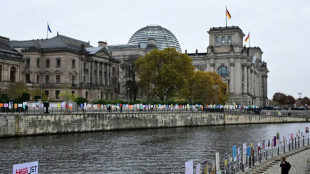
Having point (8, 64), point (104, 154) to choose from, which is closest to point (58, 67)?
point (8, 64)

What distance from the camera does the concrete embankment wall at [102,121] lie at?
194ft

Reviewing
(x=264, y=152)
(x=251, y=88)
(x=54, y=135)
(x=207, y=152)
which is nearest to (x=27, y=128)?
(x=54, y=135)

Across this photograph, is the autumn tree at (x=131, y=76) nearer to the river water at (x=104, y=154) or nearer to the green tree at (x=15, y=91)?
the green tree at (x=15, y=91)

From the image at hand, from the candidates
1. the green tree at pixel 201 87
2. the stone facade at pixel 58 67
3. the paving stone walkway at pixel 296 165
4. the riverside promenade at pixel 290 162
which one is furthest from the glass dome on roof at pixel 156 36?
the paving stone walkway at pixel 296 165

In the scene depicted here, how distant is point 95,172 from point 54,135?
31.2 metres

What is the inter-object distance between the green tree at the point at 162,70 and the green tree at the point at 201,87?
9.55 meters

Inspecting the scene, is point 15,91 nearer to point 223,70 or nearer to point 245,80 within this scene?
point 223,70

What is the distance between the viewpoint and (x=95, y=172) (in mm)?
33812

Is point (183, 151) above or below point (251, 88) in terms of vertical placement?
below

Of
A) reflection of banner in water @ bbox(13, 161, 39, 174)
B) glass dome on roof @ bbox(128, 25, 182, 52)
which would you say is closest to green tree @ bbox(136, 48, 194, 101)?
glass dome on roof @ bbox(128, 25, 182, 52)

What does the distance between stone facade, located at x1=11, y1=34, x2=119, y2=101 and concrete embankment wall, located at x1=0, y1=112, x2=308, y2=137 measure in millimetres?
30677

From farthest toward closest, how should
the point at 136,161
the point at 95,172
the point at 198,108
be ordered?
1. the point at 198,108
2. the point at 136,161
3. the point at 95,172

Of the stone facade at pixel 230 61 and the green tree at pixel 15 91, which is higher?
the stone facade at pixel 230 61

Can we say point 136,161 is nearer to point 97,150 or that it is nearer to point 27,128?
point 97,150
